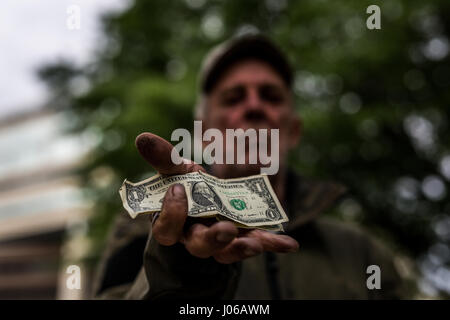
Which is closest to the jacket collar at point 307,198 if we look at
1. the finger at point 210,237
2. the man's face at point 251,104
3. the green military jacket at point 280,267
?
the green military jacket at point 280,267

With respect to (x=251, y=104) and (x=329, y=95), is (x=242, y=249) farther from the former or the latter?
(x=329, y=95)

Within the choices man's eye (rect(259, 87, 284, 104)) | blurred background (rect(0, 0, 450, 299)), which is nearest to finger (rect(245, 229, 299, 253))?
man's eye (rect(259, 87, 284, 104))

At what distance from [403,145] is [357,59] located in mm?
1896

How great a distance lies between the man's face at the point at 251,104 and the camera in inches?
91.8

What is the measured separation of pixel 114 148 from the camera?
5.31 meters

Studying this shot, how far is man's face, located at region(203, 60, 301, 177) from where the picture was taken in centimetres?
233

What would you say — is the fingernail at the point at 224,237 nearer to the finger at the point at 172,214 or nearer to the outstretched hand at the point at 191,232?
the outstretched hand at the point at 191,232

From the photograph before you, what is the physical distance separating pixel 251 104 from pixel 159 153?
4.32 feet

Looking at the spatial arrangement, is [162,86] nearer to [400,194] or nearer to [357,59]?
[357,59]

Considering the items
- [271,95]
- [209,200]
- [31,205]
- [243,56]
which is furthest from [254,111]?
[31,205]

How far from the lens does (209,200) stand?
1.20m
